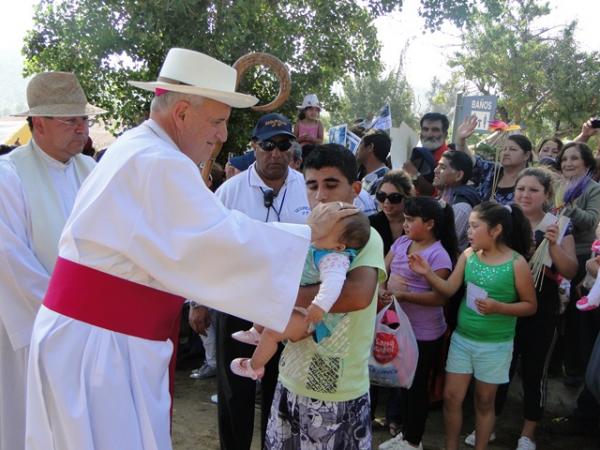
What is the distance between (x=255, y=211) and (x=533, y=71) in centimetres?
2631

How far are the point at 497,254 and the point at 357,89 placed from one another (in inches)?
1296

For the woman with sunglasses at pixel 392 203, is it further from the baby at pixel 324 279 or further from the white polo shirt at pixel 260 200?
the baby at pixel 324 279

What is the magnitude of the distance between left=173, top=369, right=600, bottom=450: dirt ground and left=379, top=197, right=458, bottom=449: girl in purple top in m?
0.45

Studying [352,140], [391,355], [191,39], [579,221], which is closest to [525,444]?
[391,355]

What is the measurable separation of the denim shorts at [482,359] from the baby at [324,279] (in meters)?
1.72

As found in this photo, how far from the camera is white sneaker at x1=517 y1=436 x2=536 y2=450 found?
434 cm

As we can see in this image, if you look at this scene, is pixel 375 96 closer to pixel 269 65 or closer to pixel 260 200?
pixel 269 65

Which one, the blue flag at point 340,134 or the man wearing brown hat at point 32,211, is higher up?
the blue flag at point 340,134

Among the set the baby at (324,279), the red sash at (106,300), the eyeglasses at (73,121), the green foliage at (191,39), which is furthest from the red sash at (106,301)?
the green foliage at (191,39)

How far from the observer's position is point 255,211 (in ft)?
13.3

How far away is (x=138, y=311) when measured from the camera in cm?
231

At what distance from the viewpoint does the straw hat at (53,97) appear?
3.48 metres

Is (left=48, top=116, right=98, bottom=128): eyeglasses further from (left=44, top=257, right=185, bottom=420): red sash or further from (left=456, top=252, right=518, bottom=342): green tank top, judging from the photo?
(left=456, top=252, right=518, bottom=342): green tank top

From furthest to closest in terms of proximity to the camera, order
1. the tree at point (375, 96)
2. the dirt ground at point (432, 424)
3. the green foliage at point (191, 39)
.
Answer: the tree at point (375, 96) < the green foliage at point (191, 39) < the dirt ground at point (432, 424)
